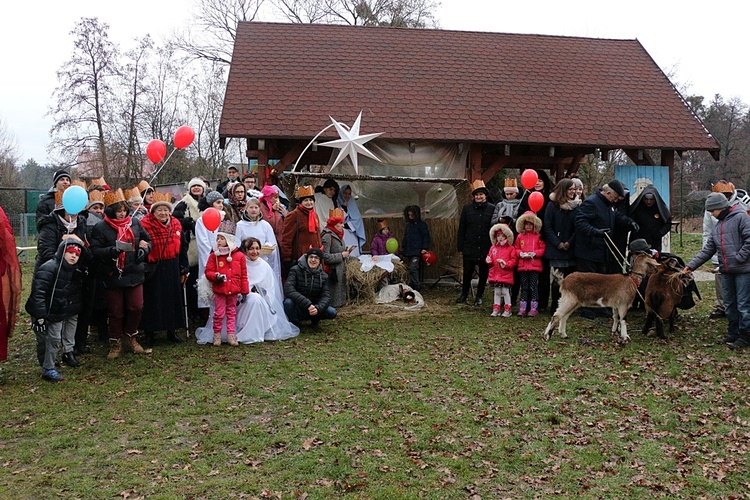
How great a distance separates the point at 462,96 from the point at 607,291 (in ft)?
22.4

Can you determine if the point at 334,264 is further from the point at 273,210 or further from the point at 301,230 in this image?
the point at 273,210

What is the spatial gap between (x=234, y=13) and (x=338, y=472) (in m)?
29.6

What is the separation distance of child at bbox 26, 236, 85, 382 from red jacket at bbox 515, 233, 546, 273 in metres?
5.62

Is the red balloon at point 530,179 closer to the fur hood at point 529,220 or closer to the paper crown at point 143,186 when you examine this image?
the fur hood at point 529,220

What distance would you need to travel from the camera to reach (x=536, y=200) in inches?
356

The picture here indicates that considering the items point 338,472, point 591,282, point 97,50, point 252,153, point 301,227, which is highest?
point 97,50

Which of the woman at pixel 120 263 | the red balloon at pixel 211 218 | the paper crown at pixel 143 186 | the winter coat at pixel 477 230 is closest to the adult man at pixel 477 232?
the winter coat at pixel 477 230

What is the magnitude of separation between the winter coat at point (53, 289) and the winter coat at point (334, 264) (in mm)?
3778

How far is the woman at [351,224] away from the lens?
1071 centimetres

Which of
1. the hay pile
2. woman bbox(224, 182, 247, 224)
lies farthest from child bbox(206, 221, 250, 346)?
the hay pile

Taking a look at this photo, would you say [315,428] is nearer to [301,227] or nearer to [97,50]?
[301,227]

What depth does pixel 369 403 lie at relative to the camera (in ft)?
17.7

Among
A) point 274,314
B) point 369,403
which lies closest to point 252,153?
point 274,314

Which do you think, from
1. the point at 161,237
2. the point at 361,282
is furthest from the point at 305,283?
the point at 361,282
